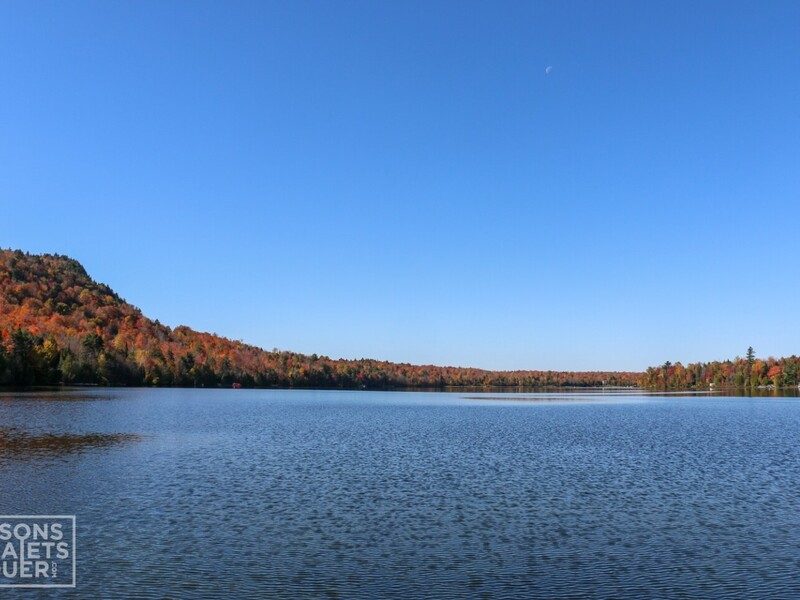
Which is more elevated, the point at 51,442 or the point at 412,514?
the point at 412,514

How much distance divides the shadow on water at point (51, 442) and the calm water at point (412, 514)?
21 cm

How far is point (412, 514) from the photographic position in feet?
93.9

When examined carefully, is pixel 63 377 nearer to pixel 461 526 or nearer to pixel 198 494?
pixel 198 494

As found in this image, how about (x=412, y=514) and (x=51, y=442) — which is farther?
(x=51, y=442)

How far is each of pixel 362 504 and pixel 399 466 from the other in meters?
12.9

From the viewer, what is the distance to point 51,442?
50.6 metres

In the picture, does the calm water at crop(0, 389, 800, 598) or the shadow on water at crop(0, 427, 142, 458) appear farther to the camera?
the shadow on water at crop(0, 427, 142, 458)

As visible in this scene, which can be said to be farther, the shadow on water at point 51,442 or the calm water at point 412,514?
the shadow on water at point 51,442

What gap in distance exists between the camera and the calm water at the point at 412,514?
19.8 metres

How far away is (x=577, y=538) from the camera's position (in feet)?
81.4

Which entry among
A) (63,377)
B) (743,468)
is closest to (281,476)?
(743,468)

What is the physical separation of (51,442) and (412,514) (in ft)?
120

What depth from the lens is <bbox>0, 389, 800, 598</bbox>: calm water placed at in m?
19.8

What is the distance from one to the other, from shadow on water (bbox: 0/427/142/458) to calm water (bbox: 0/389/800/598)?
212 mm
